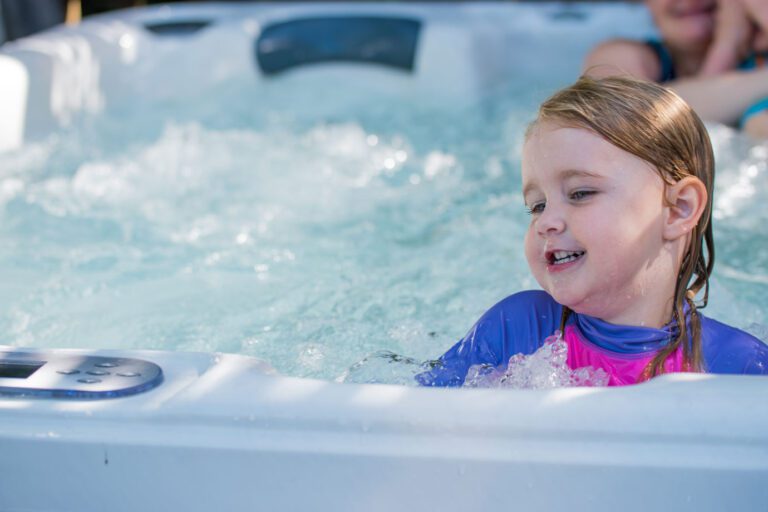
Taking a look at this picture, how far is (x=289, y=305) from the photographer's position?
1609mm

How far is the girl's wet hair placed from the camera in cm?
111

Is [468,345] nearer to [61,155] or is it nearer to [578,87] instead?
[578,87]

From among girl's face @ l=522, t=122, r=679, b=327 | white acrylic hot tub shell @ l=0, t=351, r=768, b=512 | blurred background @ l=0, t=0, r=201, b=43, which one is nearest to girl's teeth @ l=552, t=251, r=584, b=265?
girl's face @ l=522, t=122, r=679, b=327

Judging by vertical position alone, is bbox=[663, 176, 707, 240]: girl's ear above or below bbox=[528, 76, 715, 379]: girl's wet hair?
below

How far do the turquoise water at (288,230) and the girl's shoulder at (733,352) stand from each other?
210 millimetres

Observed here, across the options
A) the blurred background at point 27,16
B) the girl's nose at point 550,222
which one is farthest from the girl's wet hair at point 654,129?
the blurred background at point 27,16

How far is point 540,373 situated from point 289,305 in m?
0.59

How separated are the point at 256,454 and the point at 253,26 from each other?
2408mm

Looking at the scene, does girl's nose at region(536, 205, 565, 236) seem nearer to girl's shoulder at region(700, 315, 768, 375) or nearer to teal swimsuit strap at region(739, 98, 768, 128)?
girl's shoulder at region(700, 315, 768, 375)

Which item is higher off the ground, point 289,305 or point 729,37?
point 729,37

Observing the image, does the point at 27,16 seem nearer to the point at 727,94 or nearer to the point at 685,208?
the point at 727,94

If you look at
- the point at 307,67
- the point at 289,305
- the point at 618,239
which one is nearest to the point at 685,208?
the point at 618,239

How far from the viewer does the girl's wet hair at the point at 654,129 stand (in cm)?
111

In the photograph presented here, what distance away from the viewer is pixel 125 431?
0.92 metres
